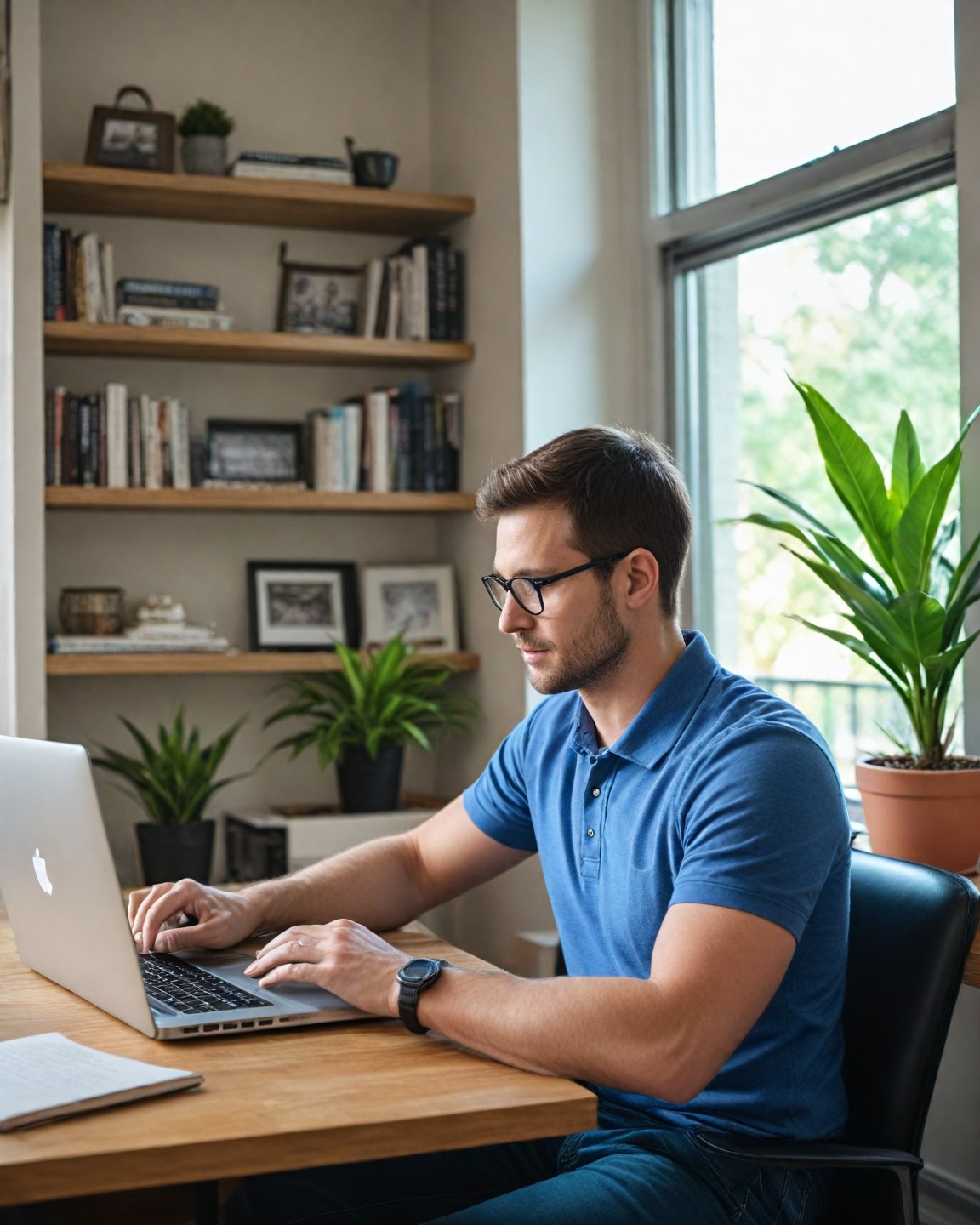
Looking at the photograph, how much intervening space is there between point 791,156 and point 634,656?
1.74m

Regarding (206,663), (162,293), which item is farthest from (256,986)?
(162,293)

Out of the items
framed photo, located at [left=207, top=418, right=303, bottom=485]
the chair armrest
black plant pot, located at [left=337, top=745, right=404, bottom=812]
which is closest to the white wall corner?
framed photo, located at [left=207, top=418, right=303, bottom=485]

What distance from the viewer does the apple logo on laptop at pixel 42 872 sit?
4.91ft

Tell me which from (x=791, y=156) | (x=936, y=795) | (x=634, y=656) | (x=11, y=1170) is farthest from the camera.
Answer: (x=791, y=156)

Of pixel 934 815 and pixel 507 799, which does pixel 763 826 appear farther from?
pixel 934 815

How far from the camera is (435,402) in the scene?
12.0 ft

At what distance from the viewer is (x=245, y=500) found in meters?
3.40

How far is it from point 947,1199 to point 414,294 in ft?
7.86

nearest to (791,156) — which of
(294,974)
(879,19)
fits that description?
(879,19)

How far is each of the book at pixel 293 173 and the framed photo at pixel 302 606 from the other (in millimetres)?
966

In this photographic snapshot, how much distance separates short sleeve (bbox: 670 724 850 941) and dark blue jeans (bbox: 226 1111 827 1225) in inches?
10.8

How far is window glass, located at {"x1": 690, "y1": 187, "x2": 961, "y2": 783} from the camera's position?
2.68 meters

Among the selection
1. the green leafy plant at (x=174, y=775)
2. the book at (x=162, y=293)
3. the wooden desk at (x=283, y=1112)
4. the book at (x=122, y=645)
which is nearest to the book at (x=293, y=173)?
the book at (x=162, y=293)

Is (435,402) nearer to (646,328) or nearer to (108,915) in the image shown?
(646,328)
